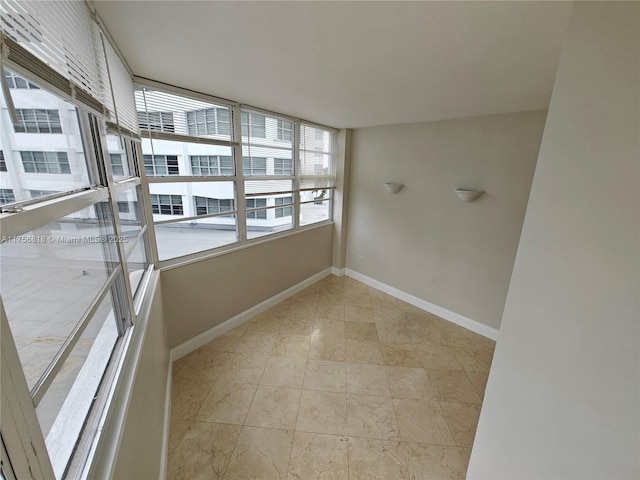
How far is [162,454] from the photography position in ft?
5.04

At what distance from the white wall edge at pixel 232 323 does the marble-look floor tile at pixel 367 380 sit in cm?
136

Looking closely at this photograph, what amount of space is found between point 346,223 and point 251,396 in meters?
2.88

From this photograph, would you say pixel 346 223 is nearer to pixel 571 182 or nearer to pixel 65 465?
pixel 571 182

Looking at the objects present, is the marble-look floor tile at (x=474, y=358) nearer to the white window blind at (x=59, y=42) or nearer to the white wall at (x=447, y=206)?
the white wall at (x=447, y=206)

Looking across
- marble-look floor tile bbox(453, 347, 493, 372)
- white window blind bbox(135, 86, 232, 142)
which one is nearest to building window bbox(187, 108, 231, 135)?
white window blind bbox(135, 86, 232, 142)

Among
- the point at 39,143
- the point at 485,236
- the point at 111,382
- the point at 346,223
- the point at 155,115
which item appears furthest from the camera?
the point at 346,223

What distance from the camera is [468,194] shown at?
2725mm

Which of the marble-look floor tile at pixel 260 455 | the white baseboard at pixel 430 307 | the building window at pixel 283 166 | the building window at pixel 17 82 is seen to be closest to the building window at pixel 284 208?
the building window at pixel 283 166

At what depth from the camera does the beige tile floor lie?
1.62 metres

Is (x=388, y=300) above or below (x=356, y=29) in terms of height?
below

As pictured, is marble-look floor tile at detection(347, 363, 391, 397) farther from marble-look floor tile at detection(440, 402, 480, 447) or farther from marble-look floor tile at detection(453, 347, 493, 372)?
marble-look floor tile at detection(453, 347, 493, 372)

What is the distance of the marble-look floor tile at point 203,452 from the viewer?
154 cm

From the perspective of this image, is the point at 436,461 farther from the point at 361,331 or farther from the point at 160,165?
the point at 160,165

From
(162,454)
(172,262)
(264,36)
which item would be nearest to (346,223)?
(172,262)
